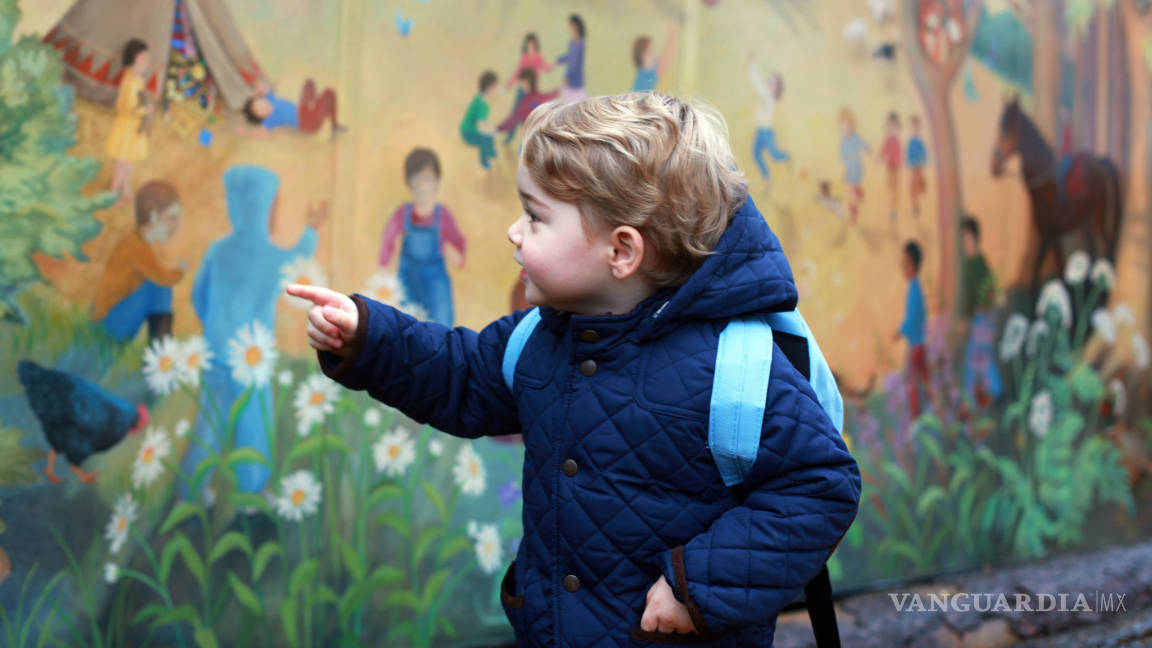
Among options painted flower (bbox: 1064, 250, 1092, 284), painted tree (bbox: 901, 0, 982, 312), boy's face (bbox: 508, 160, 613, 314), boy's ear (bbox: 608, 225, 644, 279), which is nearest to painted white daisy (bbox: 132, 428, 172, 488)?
boy's face (bbox: 508, 160, 613, 314)

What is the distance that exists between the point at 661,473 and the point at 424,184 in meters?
1.60

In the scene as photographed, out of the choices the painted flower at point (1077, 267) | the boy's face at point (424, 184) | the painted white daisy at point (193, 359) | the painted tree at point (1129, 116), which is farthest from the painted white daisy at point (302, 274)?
the painted tree at point (1129, 116)

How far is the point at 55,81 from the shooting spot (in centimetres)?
256

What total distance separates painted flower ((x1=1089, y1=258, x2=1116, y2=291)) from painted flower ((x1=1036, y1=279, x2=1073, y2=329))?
212 mm

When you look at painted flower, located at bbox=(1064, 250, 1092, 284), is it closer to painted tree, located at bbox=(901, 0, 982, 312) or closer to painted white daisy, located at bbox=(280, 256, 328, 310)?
painted tree, located at bbox=(901, 0, 982, 312)

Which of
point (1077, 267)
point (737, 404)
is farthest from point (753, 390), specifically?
point (1077, 267)

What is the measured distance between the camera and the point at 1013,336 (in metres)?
4.69

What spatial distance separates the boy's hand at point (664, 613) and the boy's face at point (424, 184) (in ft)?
5.53

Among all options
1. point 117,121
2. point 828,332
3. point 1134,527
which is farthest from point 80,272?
point 1134,527

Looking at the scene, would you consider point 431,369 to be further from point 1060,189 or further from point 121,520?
point 1060,189

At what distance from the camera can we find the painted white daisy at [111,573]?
269 cm

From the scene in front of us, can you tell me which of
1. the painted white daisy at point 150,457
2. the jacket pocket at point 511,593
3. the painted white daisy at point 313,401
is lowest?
the jacket pocket at point 511,593

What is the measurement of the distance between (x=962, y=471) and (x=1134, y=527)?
1.25m

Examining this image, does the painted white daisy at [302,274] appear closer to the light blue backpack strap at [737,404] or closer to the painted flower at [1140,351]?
the light blue backpack strap at [737,404]
